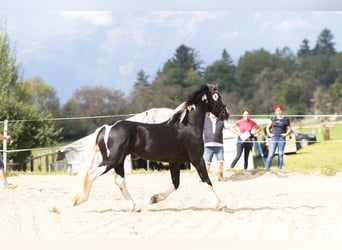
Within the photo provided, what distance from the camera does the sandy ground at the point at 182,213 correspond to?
488cm

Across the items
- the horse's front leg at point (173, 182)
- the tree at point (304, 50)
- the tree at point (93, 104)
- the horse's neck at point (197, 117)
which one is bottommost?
the horse's front leg at point (173, 182)

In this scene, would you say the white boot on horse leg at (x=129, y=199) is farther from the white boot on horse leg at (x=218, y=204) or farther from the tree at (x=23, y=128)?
the tree at (x=23, y=128)

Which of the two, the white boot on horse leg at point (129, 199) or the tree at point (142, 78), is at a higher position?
the tree at point (142, 78)

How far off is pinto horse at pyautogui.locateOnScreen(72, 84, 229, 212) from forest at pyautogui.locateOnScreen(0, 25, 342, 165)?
80.3 feet

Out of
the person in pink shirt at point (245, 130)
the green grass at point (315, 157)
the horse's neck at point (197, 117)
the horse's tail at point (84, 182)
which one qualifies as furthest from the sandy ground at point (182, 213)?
the green grass at point (315, 157)

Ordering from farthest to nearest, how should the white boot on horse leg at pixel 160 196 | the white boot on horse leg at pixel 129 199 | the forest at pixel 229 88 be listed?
the forest at pixel 229 88 → the white boot on horse leg at pixel 160 196 → the white boot on horse leg at pixel 129 199

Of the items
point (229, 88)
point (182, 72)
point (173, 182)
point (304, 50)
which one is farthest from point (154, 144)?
point (304, 50)

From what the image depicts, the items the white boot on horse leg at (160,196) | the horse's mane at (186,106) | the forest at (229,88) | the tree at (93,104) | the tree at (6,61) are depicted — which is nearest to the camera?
the horse's mane at (186,106)

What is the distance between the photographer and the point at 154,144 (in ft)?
19.4

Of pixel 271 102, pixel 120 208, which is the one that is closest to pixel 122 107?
pixel 271 102

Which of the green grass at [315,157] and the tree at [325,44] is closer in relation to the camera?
the green grass at [315,157]

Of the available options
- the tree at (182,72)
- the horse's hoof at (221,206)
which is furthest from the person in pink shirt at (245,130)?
A: the tree at (182,72)

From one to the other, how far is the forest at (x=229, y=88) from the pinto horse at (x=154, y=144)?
24466mm

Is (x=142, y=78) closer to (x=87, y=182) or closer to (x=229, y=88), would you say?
(x=229, y=88)
